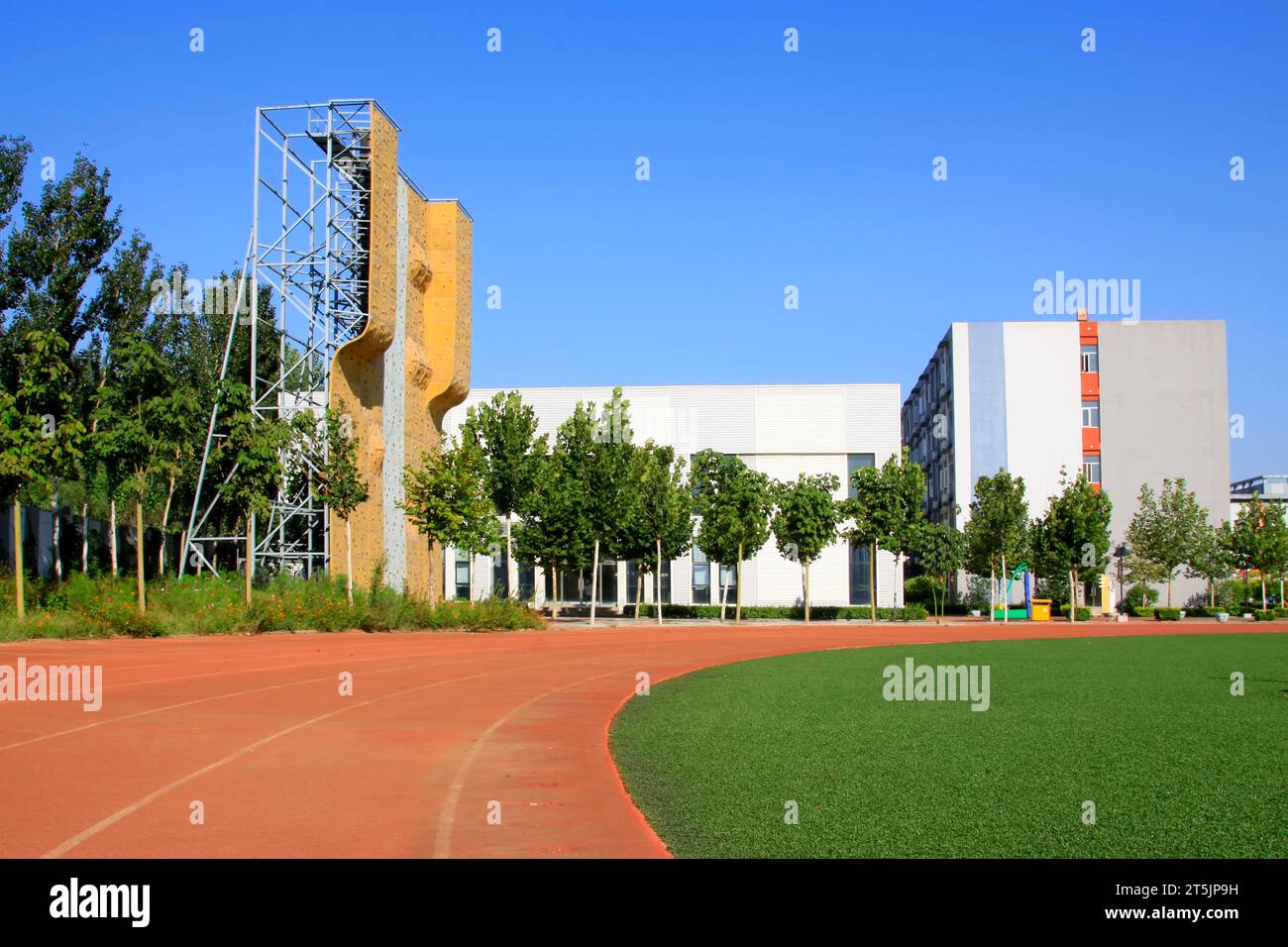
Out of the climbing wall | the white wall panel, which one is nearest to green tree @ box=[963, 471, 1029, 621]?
the white wall panel

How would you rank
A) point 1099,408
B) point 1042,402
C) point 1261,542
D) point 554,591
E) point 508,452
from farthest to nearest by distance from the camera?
point 1042,402, point 1099,408, point 554,591, point 1261,542, point 508,452

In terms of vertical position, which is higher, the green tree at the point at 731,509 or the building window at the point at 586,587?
the green tree at the point at 731,509

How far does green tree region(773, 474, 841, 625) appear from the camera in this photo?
54.8 metres

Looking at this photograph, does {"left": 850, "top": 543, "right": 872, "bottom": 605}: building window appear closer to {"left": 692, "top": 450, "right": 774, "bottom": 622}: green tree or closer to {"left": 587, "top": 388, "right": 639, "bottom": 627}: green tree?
{"left": 692, "top": 450, "right": 774, "bottom": 622}: green tree

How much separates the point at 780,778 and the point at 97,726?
860cm

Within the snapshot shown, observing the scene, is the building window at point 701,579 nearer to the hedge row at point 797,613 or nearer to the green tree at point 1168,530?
the hedge row at point 797,613

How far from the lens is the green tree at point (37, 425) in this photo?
2630 cm

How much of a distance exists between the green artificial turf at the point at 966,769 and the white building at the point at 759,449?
49.5 m

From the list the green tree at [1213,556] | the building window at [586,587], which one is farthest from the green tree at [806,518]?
the green tree at [1213,556]

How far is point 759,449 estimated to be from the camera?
7012cm

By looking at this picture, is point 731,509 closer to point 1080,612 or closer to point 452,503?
point 452,503

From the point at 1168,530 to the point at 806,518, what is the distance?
26.3 metres

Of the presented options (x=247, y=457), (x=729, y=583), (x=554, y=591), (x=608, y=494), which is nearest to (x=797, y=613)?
(x=729, y=583)

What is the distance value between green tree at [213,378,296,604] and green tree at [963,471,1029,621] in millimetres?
42930
